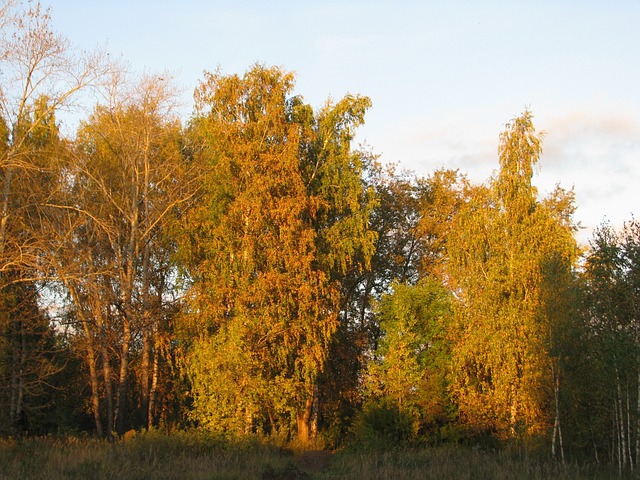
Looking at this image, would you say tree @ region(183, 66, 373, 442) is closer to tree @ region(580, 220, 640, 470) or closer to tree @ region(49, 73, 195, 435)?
tree @ region(49, 73, 195, 435)

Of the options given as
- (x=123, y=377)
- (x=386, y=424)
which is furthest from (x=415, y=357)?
(x=123, y=377)

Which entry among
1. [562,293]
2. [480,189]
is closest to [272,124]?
[480,189]

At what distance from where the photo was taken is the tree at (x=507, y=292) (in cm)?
2641

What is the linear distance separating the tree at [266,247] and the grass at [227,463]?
11.0ft

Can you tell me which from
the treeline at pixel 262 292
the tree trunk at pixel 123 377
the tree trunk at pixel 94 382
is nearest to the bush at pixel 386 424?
the treeline at pixel 262 292

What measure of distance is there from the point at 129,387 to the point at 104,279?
6405mm

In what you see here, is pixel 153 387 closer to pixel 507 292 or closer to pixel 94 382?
pixel 94 382

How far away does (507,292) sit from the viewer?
28719 mm

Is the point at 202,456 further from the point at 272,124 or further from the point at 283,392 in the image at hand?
the point at 272,124

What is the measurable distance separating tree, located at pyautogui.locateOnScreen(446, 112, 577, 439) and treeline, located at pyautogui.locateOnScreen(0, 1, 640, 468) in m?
0.09

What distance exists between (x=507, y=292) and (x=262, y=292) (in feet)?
32.2

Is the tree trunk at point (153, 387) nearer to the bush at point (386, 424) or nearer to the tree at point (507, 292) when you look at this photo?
the bush at point (386, 424)

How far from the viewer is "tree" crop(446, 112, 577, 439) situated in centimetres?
2641

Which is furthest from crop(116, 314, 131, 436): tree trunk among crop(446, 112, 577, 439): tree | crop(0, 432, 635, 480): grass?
crop(446, 112, 577, 439): tree
